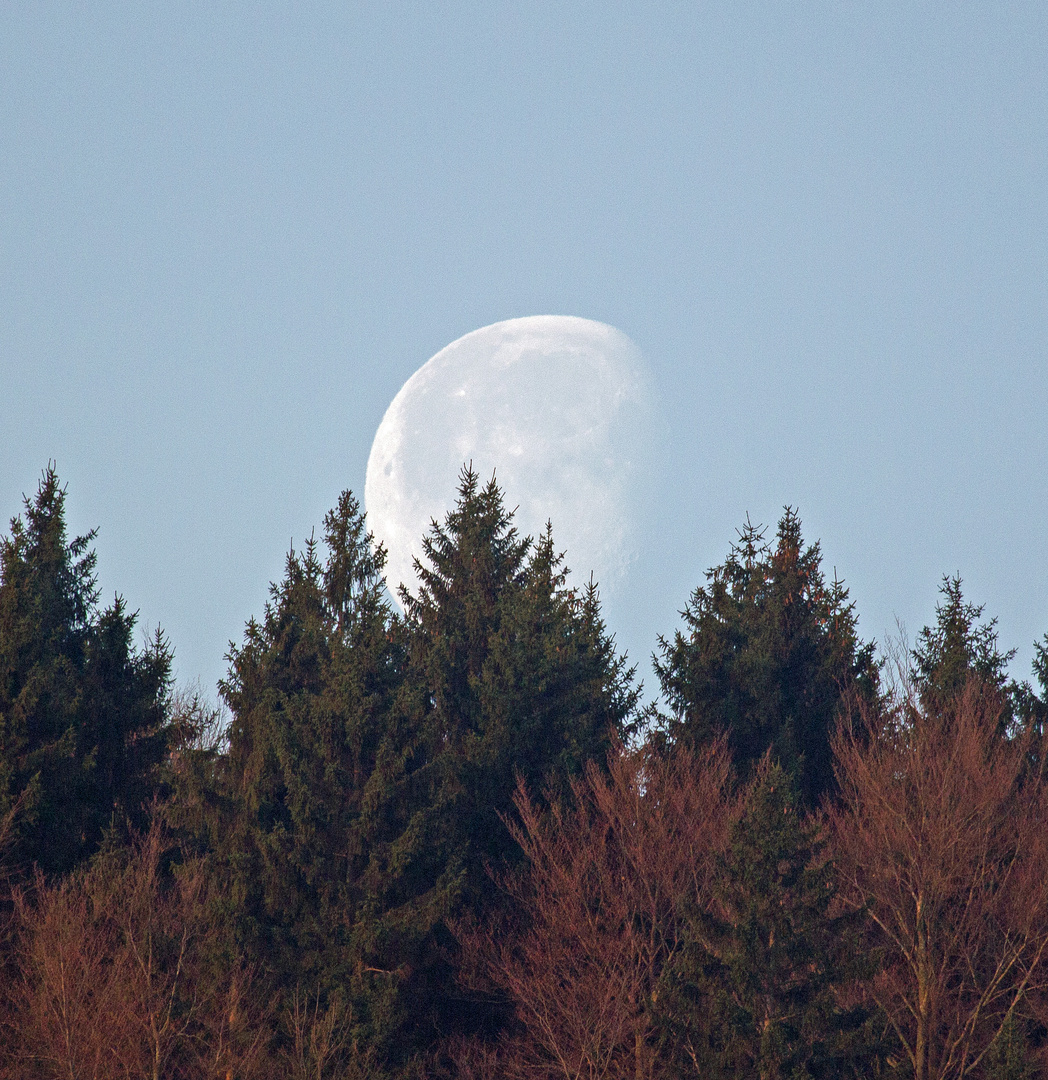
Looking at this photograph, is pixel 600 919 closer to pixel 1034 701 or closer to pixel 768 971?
pixel 768 971

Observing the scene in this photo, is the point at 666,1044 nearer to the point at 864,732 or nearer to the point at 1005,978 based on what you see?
the point at 1005,978

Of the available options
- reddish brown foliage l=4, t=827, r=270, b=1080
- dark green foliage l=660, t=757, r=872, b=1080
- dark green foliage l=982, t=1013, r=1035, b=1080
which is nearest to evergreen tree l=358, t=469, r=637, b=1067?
reddish brown foliage l=4, t=827, r=270, b=1080

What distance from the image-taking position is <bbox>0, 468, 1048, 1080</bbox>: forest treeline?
1068 inches

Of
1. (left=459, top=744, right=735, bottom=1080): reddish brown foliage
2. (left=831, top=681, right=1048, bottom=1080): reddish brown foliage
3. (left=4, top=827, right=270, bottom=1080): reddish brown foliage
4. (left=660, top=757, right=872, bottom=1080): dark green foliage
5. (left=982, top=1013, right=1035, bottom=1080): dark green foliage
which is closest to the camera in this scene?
(left=660, top=757, right=872, bottom=1080): dark green foliage

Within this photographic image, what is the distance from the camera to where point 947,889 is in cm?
3144

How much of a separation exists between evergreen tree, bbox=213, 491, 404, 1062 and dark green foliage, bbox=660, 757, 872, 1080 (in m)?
6.81

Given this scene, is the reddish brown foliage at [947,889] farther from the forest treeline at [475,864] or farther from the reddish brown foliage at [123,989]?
the reddish brown foliage at [123,989]

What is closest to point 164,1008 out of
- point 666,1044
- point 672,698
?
point 666,1044

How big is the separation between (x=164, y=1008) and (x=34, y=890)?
7.02 meters

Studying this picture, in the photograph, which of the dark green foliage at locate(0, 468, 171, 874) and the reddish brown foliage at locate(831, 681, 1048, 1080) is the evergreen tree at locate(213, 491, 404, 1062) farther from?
the reddish brown foliage at locate(831, 681, 1048, 1080)

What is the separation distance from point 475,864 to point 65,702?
36.1 ft

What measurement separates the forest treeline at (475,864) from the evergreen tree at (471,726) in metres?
0.11

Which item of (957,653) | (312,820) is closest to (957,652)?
(957,653)

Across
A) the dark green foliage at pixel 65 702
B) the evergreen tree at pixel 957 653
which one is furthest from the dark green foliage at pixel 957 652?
the dark green foliage at pixel 65 702
